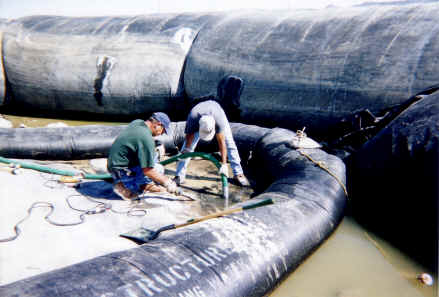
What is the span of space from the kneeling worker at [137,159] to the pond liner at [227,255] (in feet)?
4.12

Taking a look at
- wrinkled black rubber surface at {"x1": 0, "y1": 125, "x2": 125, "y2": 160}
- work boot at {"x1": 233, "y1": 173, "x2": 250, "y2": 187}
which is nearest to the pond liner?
work boot at {"x1": 233, "y1": 173, "x2": 250, "y2": 187}

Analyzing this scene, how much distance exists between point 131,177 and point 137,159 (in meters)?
0.26

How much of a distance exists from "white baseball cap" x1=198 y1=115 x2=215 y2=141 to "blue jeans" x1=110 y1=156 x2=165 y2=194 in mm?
943

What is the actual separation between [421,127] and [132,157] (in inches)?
125

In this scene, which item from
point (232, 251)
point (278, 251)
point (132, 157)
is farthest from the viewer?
point (132, 157)

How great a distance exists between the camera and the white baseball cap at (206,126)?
168 inches

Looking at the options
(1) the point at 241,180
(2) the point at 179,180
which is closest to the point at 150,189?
(2) the point at 179,180

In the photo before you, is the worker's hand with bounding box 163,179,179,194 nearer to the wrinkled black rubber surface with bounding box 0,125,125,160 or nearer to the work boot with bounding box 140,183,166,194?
the work boot with bounding box 140,183,166,194

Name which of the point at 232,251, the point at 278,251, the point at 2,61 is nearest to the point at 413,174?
the point at 278,251

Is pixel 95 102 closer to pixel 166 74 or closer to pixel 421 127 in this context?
pixel 166 74

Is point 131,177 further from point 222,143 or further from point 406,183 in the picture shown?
point 406,183

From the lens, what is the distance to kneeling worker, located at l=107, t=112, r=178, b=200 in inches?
147

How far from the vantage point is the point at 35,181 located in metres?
4.25

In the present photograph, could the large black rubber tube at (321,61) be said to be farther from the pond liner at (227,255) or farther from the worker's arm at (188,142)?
the worker's arm at (188,142)
